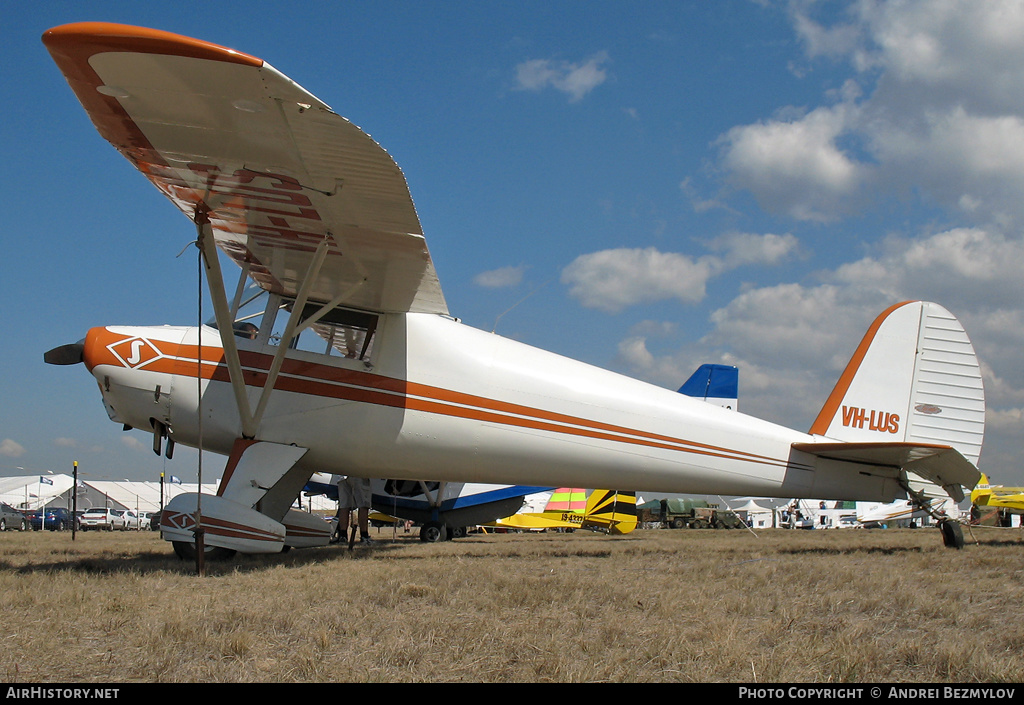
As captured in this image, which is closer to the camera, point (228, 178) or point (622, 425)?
point (228, 178)

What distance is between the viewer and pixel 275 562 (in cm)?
721

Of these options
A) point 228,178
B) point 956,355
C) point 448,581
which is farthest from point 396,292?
point 956,355

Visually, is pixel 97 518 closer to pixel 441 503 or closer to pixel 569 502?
pixel 569 502

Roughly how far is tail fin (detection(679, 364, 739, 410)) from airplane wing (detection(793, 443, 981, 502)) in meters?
5.09

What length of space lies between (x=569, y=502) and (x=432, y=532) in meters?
11.0

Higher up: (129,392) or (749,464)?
(129,392)

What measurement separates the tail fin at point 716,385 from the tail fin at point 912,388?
4442mm

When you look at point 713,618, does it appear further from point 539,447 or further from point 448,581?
point 539,447

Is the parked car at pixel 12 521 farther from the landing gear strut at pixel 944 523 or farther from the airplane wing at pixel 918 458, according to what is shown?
the landing gear strut at pixel 944 523

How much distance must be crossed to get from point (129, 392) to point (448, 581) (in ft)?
14.9

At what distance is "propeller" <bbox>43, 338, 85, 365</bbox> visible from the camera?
7801mm

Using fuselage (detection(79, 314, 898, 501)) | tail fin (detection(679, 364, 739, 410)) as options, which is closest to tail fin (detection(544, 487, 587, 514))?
tail fin (detection(679, 364, 739, 410))

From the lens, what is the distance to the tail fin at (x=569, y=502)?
2505cm

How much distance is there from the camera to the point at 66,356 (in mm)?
7824
